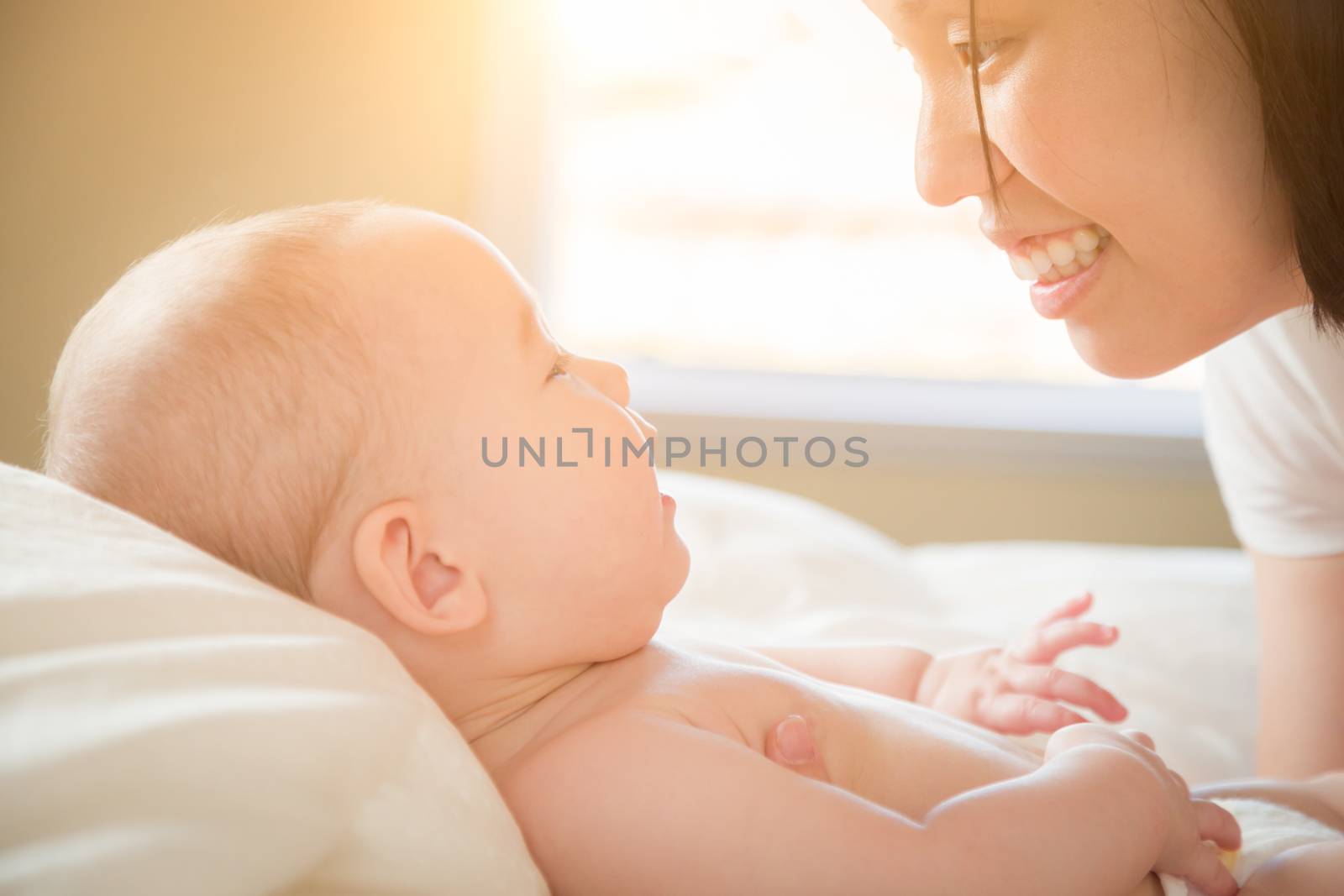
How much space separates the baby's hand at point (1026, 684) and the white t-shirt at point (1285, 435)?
34 cm

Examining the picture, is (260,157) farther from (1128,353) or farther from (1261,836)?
(1261,836)

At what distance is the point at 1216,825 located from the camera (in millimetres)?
817

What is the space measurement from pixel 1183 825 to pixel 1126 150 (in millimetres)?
551

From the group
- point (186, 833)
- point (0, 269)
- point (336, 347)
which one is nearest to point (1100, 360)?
point (336, 347)

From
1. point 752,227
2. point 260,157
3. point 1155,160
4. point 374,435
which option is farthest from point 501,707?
point 752,227

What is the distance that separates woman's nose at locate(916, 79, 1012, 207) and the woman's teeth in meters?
0.08

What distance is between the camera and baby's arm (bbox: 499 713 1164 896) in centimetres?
67

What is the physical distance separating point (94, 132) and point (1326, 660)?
82.6 inches

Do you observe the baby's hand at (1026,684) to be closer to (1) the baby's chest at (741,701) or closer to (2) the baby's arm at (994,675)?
(2) the baby's arm at (994,675)

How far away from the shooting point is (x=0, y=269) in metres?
1.51

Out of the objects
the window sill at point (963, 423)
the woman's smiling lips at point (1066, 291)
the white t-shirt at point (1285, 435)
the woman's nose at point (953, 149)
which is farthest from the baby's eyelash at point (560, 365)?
the window sill at point (963, 423)

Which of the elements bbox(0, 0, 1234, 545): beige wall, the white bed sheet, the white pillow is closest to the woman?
the white bed sheet

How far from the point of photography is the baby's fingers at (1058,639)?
1024 millimetres

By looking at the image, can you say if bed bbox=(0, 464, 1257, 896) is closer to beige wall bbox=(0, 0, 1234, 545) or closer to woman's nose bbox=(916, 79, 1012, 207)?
woman's nose bbox=(916, 79, 1012, 207)
